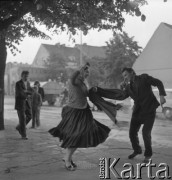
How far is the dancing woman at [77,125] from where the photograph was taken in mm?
5840

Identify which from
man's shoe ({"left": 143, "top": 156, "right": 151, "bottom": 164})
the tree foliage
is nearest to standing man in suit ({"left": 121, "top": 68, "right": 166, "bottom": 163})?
man's shoe ({"left": 143, "top": 156, "right": 151, "bottom": 164})

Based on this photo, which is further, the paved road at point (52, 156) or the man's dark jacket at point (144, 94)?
the man's dark jacket at point (144, 94)

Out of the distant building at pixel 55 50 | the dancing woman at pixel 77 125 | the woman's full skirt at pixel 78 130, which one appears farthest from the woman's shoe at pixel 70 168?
the distant building at pixel 55 50

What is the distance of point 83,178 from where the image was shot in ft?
17.3

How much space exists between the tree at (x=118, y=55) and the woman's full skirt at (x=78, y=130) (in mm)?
35817

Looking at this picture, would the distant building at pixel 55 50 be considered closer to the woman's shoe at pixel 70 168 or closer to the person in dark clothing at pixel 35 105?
the person in dark clothing at pixel 35 105

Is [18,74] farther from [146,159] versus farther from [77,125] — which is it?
[77,125]

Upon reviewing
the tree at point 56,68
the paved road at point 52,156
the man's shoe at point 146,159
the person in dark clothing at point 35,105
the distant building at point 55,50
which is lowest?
the paved road at point 52,156

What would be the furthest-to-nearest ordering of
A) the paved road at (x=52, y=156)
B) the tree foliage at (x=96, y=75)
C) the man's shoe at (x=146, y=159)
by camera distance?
the tree foliage at (x=96, y=75) → the man's shoe at (x=146, y=159) → the paved road at (x=52, y=156)

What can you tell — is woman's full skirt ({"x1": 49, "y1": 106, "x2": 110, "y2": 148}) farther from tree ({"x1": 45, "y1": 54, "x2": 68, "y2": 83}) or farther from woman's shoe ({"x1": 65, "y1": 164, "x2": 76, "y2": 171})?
tree ({"x1": 45, "y1": 54, "x2": 68, "y2": 83})

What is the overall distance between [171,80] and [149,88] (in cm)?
2632

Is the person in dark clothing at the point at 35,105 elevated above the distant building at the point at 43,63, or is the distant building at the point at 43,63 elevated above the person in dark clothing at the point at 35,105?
the distant building at the point at 43,63

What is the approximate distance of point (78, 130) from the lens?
19.2 ft

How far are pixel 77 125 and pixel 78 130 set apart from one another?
9 cm
